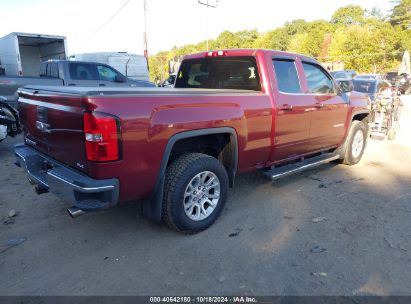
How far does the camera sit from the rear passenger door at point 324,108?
4848mm

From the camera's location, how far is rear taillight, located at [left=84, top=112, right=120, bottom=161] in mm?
2598

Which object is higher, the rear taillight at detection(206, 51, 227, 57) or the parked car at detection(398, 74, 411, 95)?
the rear taillight at detection(206, 51, 227, 57)

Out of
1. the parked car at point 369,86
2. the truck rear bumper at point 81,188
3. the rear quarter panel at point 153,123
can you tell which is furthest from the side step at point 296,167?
the parked car at point 369,86

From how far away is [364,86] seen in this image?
1126 centimetres

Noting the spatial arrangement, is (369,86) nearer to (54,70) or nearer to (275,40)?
(54,70)

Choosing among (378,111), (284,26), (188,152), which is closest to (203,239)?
(188,152)

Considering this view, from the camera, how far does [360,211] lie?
4.13 m

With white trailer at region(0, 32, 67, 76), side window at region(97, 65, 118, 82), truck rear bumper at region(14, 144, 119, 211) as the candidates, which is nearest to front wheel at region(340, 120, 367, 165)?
truck rear bumper at region(14, 144, 119, 211)

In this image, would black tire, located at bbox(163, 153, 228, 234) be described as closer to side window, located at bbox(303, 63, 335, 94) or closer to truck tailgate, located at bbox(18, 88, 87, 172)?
truck tailgate, located at bbox(18, 88, 87, 172)

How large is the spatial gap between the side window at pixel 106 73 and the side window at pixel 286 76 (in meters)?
6.67

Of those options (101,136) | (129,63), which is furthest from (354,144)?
(129,63)

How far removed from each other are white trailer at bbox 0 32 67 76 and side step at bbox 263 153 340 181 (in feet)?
41.1

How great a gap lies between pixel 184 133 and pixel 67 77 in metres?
7.49

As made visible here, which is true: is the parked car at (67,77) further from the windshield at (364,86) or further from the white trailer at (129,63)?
the windshield at (364,86)
